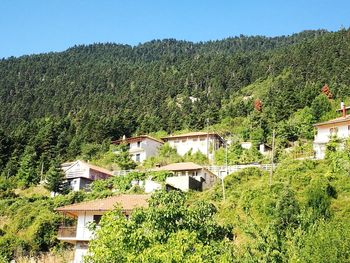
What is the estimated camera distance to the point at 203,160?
7175 cm

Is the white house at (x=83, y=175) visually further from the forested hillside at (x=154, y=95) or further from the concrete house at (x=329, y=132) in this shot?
the concrete house at (x=329, y=132)

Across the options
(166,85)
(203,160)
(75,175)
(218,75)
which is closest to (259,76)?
(218,75)

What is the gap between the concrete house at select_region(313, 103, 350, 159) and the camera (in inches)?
2301

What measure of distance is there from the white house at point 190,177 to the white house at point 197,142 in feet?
45.3

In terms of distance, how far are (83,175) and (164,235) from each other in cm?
4990

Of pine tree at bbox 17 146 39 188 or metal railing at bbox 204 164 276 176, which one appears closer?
metal railing at bbox 204 164 276 176

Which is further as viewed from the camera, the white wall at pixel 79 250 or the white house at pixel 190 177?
the white house at pixel 190 177

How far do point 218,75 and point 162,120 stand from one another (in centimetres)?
4176

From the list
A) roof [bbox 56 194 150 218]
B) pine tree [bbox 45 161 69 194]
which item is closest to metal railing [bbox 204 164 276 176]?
pine tree [bbox 45 161 69 194]

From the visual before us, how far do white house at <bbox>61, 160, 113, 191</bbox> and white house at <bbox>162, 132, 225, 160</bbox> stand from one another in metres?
13.6

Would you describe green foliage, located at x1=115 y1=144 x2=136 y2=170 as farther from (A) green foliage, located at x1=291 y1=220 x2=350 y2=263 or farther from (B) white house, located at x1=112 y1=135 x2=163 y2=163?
(A) green foliage, located at x1=291 y1=220 x2=350 y2=263

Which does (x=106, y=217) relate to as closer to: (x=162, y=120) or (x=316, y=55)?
(x=162, y=120)

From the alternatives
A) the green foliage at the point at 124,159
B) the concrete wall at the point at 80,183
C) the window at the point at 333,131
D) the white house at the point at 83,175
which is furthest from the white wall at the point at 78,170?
the window at the point at 333,131

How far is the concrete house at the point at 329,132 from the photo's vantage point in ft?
192
